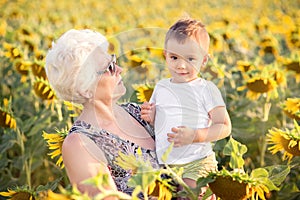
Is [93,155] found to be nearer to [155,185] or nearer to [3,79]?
[155,185]

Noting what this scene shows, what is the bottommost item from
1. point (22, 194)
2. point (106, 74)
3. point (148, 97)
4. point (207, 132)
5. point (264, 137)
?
point (264, 137)

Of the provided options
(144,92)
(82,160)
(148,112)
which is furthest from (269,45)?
(82,160)

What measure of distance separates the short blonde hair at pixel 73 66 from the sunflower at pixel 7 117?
547 millimetres

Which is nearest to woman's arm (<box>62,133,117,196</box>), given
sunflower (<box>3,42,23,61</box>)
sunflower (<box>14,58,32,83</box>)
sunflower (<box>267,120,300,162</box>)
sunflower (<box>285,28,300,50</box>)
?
sunflower (<box>267,120,300,162</box>)

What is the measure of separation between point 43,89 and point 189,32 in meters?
0.87

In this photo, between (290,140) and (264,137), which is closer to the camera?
(290,140)

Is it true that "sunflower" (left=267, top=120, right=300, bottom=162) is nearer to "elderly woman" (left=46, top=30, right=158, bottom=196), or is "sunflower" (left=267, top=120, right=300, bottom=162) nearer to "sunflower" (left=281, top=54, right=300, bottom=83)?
"elderly woman" (left=46, top=30, right=158, bottom=196)

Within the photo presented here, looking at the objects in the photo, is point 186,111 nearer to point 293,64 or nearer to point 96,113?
point 96,113

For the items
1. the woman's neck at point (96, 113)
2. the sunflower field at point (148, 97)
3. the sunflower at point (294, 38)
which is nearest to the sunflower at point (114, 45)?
the sunflower field at point (148, 97)

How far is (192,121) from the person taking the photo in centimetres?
154

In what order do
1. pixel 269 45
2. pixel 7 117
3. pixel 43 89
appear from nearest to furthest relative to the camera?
pixel 7 117, pixel 43 89, pixel 269 45

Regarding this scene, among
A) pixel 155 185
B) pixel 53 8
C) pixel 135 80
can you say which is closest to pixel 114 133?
pixel 155 185

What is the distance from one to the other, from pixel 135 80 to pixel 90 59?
125 centimetres

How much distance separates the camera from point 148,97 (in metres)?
2.04
